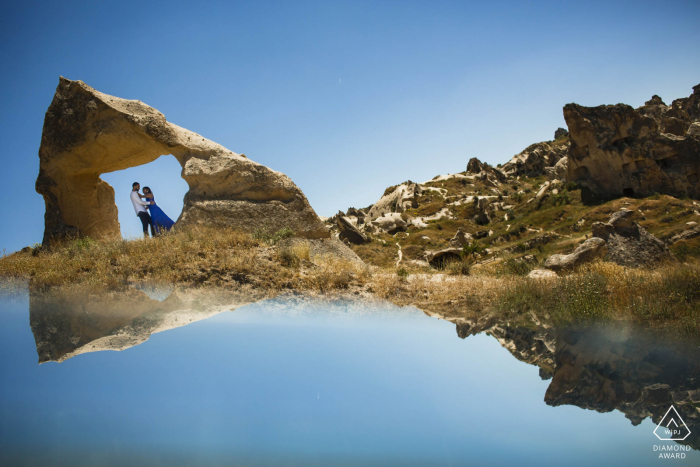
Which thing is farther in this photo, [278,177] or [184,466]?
[278,177]

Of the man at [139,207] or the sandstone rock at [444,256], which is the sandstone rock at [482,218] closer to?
the sandstone rock at [444,256]

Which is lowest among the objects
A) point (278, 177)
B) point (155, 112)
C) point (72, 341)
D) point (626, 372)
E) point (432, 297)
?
point (626, 372)

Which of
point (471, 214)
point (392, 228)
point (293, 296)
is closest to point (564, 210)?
point (471, 214)

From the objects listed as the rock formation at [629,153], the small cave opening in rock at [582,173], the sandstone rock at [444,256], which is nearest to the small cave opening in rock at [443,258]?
the sandstone rock at [444,256]

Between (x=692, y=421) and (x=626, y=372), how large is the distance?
75cm

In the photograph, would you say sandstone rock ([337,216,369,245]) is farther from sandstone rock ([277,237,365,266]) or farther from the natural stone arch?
the natural stone arch

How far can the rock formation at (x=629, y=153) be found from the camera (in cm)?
2533

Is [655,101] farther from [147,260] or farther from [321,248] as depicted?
[147,260]

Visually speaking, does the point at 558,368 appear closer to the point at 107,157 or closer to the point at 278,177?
the point at 278,177

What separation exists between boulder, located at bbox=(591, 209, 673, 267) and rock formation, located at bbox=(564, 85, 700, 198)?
1907 cm

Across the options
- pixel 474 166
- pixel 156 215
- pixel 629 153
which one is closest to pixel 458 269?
pixel 156 215

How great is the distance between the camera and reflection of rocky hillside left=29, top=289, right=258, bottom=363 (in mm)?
4461

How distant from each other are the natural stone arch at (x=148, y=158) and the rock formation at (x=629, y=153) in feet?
84.5

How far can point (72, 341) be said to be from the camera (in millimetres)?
4551
